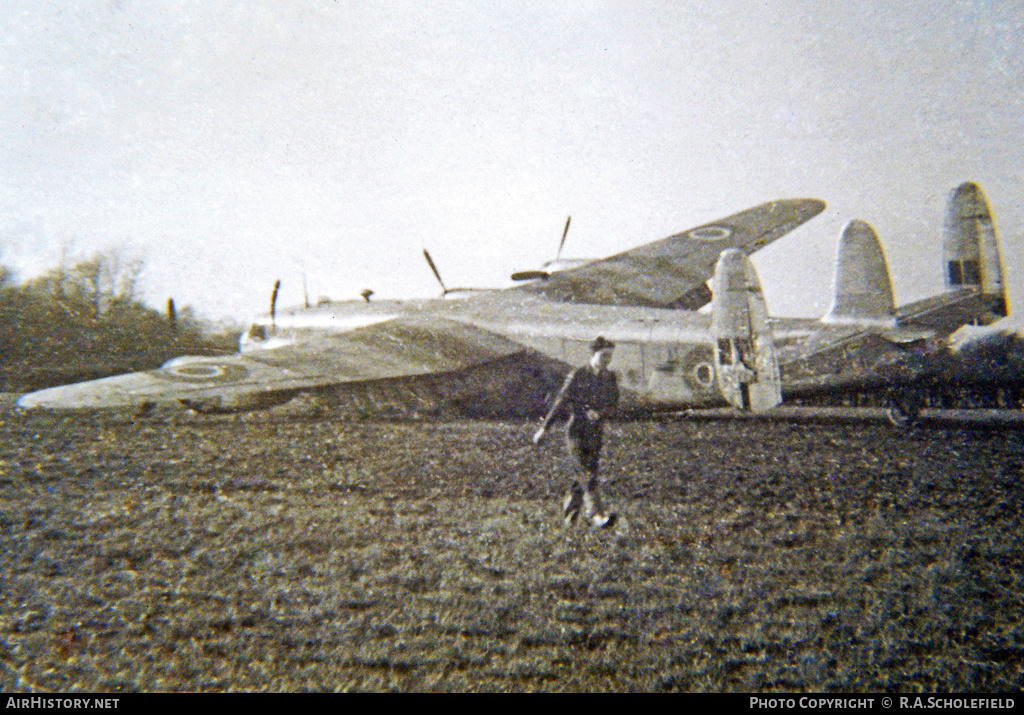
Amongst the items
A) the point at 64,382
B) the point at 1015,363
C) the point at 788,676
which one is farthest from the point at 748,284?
the point at 64,382

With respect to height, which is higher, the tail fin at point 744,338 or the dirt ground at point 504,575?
the tail fin at point 744,338

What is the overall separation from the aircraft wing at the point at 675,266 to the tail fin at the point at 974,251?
3526 millimetres

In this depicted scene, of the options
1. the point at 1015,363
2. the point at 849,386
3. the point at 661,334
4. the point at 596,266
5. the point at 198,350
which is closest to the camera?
the point at 661,334

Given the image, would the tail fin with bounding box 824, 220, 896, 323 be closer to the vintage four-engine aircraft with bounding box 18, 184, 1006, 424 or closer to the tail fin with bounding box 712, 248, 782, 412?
the vintage four-engine aircraft with bounding box 18, 184, 1006, 424

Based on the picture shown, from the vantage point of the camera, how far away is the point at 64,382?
13820 millimetres

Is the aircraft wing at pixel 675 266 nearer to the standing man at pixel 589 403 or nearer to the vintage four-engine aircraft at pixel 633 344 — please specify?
the vintage four-engine aircraft at pixel 633 344

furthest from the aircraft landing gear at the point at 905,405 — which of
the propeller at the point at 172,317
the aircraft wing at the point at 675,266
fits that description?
the propeller at the point at 172,317

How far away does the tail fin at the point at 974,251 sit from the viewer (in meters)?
13.5

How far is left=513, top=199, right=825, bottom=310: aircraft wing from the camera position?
12.7 metres

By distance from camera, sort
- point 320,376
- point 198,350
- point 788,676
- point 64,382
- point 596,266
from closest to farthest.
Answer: point 788,676, point 320,376, point 64,382, point 596,266, point 198,350

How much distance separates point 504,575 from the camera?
361 cm

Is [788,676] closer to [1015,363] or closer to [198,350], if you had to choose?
[1015,363]

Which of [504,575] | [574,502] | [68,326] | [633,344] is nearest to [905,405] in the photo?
[633,344]

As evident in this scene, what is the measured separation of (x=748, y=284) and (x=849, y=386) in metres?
5.81
